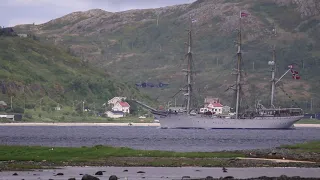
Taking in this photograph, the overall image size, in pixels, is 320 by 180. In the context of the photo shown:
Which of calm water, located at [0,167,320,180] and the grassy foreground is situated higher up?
the grassy foreground

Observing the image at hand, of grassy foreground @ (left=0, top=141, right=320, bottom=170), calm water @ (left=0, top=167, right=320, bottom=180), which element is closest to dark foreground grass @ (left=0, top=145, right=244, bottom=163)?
grassy foreground @ (left=0, top=141, right=320, bottom=170)

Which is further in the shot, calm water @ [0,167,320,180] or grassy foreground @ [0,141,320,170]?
grassy foreground @ [0,141,320,170]

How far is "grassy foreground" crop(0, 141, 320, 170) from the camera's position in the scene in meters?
80.5

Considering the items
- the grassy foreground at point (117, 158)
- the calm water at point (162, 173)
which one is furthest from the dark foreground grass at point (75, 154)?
the calm water at point (162, 173)

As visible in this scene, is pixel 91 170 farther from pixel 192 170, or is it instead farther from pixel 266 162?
pixel 266 162

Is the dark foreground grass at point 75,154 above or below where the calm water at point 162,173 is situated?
above

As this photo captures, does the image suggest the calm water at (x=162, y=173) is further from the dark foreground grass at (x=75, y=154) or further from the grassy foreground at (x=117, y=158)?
the dark foreground grass at (x=75, y=154)

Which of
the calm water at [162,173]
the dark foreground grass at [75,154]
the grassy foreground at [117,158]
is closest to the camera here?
the calm water at [162,173]

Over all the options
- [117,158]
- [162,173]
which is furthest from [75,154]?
[162,173]

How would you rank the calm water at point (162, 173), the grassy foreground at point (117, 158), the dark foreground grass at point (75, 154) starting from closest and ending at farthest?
the calm water at point (162, 173) → the grassy foreground at point (117, 158) → the dark foreground grass at point (75, 154)

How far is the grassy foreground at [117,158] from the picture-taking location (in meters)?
80.5

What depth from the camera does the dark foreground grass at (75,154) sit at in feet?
275

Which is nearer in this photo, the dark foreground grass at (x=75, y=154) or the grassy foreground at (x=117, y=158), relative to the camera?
the grassy foreground at (x=117, y=158)

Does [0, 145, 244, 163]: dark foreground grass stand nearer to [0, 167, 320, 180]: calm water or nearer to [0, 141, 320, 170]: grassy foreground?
[0, 141, 320, 170]: grassy foreground
